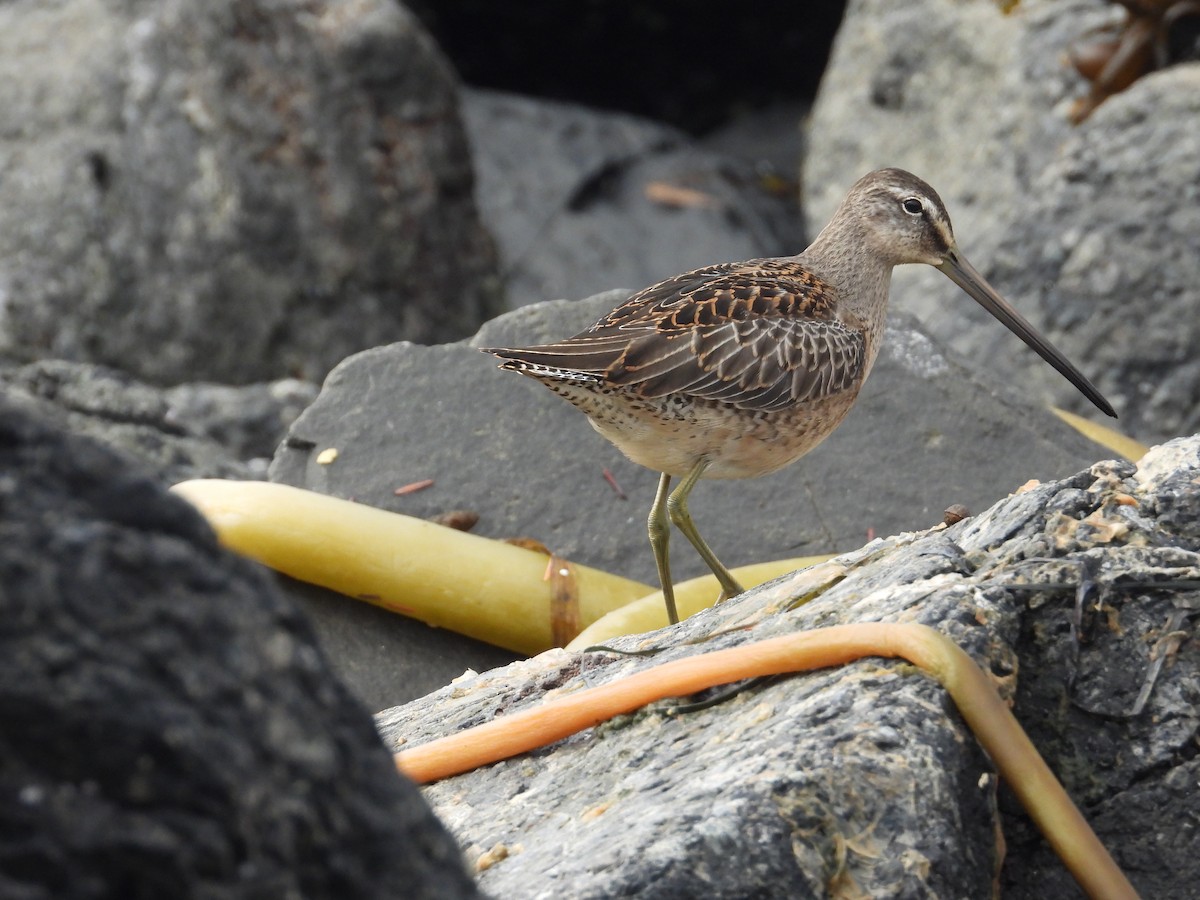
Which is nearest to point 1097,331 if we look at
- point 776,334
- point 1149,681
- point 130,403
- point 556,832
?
point 776,334

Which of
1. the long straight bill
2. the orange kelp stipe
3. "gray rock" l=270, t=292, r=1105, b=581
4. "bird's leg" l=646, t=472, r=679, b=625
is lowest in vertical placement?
"gray rock" l=270, t=292, r=1105, b=581

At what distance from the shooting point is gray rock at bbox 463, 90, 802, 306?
9.05 m

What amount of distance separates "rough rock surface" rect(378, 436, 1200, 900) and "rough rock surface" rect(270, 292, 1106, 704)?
7.32 feet

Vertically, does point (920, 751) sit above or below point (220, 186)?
above

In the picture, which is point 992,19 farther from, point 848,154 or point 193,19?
point 193,19

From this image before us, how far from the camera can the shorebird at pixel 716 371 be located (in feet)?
13.9

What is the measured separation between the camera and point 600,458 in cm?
523

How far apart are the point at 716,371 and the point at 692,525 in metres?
0.52

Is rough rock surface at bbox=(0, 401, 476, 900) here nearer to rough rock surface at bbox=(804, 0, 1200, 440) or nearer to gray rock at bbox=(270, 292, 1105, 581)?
gray rock at bbox=(270, 292, 1105, 581)

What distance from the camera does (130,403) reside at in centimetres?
557

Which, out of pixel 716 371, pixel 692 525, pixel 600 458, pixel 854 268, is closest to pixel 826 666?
pixel 716 371

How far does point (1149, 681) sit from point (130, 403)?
4.13m

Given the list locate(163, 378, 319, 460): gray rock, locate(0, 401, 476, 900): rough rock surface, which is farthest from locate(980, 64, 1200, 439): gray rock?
locate(0, 401, 476, 900): rough rock surface

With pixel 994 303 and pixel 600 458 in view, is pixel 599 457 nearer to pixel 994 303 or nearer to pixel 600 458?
pixel 600 458
